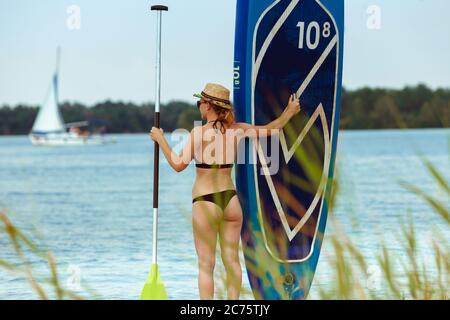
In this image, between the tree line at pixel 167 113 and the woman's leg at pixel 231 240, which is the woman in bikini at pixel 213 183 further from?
the tree line at pixel 167 113

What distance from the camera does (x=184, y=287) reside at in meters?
8.05

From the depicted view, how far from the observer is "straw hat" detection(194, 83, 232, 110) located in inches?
194

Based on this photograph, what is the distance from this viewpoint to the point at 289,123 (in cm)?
624

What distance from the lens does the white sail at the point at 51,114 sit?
4406 cm

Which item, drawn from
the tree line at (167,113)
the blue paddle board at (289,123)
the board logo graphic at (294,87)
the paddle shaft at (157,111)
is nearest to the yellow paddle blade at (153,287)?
the paddle shaft at (157,111)

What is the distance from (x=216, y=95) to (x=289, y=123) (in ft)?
4.58

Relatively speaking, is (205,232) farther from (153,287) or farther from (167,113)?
(167,113)

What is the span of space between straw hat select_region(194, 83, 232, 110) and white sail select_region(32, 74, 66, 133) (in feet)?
130

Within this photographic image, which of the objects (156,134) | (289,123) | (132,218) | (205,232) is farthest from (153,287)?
(132,218)

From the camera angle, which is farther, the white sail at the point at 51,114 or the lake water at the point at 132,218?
the white sail at the point at 51,114

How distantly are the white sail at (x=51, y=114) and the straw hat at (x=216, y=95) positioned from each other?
39.6 meters
